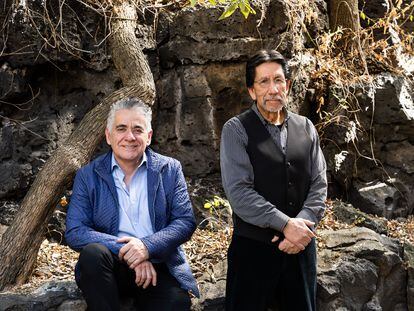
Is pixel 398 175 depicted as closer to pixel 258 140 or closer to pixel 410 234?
pixel 410 234

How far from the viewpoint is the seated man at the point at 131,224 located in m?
3.61

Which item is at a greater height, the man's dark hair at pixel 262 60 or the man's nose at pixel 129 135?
the man's dark hair at pixel 262 60

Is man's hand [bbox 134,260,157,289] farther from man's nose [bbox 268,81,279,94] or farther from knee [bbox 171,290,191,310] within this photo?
man's nose [bbox 268,81,279,94]

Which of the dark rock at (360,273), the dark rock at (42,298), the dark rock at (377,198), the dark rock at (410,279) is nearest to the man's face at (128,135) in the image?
the dark rock at (42,298)

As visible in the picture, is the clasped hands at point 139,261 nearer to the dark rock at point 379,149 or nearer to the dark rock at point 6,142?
the dark rock at point 6,142

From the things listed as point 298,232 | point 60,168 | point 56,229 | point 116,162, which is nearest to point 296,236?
point 298,232

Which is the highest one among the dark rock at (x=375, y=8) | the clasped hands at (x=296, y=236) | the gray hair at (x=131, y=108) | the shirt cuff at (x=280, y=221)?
the dark rock at (x=375, y=8)

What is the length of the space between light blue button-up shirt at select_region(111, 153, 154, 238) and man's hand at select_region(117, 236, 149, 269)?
188mm

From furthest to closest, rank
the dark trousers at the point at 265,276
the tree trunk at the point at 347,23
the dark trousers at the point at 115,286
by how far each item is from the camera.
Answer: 1. the tree trunk at the point at 347,23
2. the dark trousers at the point at 265,276
3. the dark trousers at the point at 115,286

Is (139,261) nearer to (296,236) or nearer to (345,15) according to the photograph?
(296,236)

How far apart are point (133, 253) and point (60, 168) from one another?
5.16ft

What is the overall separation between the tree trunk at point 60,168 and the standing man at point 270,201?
1.64 metres

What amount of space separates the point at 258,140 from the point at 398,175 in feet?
11.2

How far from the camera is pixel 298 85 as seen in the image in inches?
248
